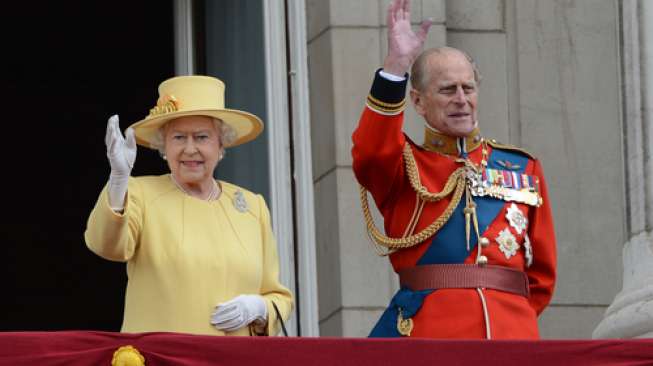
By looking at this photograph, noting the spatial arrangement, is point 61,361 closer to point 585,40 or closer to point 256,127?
point 256,127

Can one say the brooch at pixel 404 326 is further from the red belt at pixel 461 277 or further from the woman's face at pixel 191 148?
the woman's face at pixel 191 148

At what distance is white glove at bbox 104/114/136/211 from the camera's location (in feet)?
24.6

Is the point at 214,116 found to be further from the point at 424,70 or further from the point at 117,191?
the point at 424,70

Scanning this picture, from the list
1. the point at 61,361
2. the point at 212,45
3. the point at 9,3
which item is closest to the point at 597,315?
the point at 212,45

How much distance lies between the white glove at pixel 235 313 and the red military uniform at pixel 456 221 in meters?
0.50

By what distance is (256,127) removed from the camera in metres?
8.34

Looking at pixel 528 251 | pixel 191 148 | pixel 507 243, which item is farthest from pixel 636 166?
pixel 191 148

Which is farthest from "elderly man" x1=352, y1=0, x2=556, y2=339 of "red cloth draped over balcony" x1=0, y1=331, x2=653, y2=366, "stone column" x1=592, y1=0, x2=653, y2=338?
"stone column" x1=592, y1=0, x2=653, y2=338

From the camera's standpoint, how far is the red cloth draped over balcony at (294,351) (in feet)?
23.4

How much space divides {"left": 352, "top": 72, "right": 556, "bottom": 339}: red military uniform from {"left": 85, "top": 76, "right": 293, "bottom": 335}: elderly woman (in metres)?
0.45

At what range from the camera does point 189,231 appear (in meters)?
7.95

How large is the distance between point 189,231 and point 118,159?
514 millimetres

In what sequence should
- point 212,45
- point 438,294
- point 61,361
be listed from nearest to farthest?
point 61,361, point 438,294, point 212,45

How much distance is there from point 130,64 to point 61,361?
6.92m
